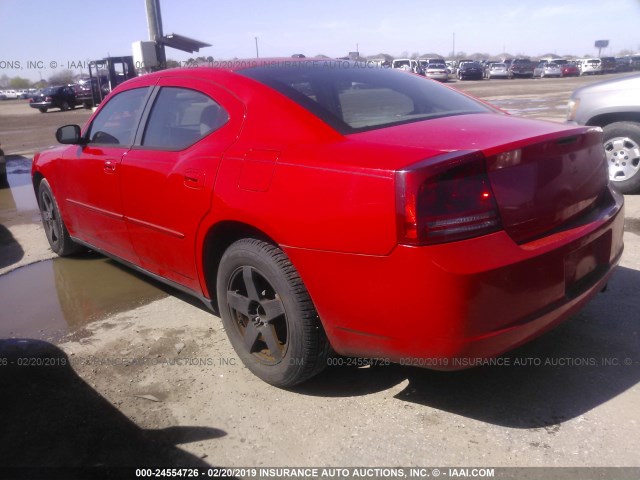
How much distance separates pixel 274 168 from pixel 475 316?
1.10 m

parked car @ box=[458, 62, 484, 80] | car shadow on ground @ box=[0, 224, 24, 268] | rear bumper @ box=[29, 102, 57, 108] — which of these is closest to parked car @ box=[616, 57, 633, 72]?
parked car @ box=[458, 62, 484, 80]

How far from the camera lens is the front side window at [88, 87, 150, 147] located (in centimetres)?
377

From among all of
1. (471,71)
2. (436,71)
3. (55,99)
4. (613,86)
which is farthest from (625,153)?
(471,71)

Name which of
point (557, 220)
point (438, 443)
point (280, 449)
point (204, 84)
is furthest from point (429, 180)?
point (204, 84)

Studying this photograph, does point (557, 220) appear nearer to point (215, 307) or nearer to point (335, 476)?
point (335, 476)

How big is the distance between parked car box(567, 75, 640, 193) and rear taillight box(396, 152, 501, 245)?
458 cm

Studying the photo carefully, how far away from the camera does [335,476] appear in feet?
7.41

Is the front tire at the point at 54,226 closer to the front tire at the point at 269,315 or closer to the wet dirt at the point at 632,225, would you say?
the front tire at the point at 269,315

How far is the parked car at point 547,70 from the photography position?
47.9 m

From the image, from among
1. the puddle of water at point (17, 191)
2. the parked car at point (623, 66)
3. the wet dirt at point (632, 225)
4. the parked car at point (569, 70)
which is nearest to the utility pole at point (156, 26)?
the puddle of water at point (17, 191)

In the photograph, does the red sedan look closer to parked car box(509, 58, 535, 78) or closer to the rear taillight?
the rear taillight

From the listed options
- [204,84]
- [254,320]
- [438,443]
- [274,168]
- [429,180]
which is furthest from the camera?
[204,84]

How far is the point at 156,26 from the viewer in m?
17.9

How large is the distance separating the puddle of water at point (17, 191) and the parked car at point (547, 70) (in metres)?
46.1
